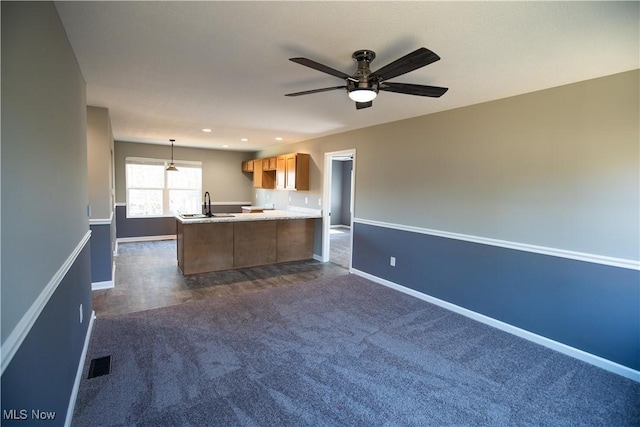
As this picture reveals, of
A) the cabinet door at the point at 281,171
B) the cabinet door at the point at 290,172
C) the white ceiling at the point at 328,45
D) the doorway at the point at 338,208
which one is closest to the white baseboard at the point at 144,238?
the cabinet door at the point at 281,171

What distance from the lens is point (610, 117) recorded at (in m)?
2.52

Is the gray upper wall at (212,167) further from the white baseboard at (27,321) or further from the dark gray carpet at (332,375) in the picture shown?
the white baseboard at (27,321)

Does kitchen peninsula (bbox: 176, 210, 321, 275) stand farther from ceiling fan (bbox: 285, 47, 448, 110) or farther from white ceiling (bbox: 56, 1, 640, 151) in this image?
ceiling fan (bbox: 285, 47, 448, 110)

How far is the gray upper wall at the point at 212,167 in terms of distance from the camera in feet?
24.0

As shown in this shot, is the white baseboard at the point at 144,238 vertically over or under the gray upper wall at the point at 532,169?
under

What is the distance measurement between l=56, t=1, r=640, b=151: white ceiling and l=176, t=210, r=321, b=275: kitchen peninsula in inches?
85.7

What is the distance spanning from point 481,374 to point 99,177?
4.86 m

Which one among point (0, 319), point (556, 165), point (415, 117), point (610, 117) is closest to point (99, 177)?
point (0, 319)

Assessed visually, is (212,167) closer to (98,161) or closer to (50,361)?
(98,161)

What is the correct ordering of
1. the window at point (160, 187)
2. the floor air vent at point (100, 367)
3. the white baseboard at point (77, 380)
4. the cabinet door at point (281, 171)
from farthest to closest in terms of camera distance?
the window at point (160, 187) → the cabinet door at point (281, 171) → the floor air vent at point (100, 367) → the white baseboard at point (77, 380)

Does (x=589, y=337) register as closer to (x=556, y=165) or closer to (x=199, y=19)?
(x=556, y=165)

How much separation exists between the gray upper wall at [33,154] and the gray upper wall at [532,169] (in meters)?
3.67

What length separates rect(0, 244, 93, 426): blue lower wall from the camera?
3.43 feet

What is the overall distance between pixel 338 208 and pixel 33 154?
961 centimetres
